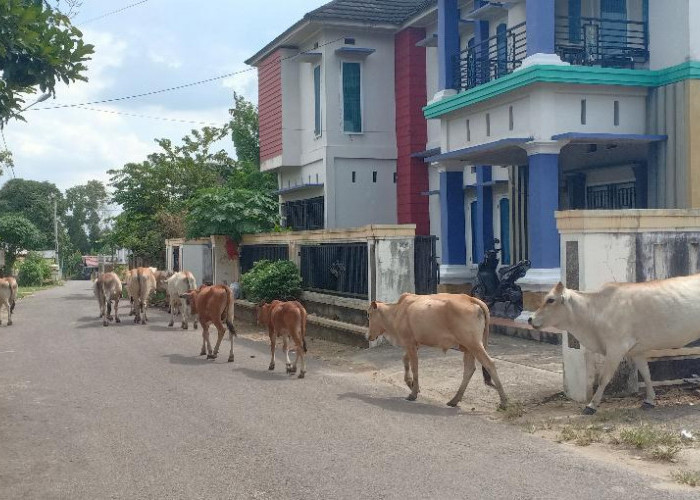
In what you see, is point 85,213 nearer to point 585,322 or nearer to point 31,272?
point 31,272

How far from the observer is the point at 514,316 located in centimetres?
1633

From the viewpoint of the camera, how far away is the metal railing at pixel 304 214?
84.2 ft

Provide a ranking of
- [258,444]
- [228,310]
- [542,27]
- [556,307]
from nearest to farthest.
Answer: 1. [258,444]
2. [556,307]
3. [228,310]
4. [542,27]

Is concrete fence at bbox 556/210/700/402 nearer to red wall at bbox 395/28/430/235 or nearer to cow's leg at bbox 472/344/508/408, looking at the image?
cow's leg at bbox 472/344/508/408

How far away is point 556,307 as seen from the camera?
30.3 feet

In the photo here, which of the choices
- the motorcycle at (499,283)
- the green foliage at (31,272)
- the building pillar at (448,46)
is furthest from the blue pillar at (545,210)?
the green foliage at (31,272)

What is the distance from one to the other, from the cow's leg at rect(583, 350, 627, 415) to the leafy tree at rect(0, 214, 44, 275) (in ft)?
185

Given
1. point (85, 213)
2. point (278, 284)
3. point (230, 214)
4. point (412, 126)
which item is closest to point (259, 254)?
point (230, 214)

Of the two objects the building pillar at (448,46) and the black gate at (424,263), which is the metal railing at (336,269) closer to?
the black gate at (424,263)

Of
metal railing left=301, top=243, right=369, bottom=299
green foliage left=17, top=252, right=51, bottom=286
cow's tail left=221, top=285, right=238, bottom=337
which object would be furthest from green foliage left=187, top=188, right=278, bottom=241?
green foliage left=17, top=252, right=51, bottom=286

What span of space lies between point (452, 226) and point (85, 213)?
101 m

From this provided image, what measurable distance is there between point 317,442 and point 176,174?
2920 centimetres

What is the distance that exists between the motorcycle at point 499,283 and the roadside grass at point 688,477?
377 inches

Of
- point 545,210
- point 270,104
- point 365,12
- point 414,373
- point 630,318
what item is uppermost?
point 365,12
